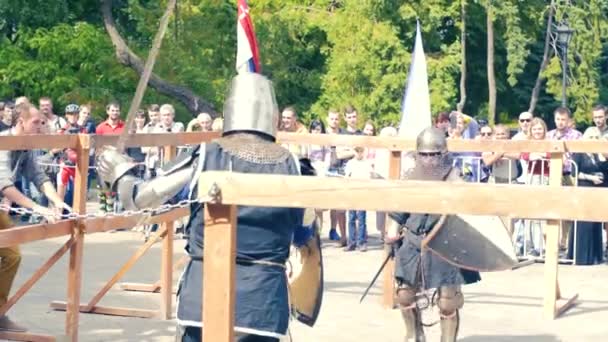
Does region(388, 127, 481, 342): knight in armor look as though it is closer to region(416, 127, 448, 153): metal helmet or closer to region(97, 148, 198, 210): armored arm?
region(416, 127, 448, 153): metal helmet

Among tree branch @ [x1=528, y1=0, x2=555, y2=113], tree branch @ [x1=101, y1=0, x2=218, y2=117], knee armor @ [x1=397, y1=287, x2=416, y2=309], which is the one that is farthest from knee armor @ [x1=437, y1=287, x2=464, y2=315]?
tree branch @ [x1=528, y1=0, x2=555, y2=113]

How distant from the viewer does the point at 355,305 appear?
9461 mm

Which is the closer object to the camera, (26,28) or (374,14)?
(26,28)

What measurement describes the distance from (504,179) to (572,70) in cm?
2371

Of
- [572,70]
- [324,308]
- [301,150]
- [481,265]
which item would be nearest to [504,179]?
[301,150]

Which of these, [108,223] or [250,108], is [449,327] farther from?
[250,108]

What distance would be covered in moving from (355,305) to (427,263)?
220 cm

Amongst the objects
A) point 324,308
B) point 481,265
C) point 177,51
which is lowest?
point 324,308

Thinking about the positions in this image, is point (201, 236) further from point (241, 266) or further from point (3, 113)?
point (3, 113)

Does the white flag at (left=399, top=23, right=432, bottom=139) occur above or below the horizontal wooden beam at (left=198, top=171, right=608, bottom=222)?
above

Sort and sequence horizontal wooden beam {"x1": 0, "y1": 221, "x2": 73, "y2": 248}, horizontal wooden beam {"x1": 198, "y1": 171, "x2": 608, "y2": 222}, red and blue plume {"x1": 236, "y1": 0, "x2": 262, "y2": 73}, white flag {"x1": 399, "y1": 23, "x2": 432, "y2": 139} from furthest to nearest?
white flag {"x1": 399, "y1": 23, "x2": 432, "y2": 139} < red and blue plume {"x1": 236, "y1": 0, "x2": 262, "y2": 73} < horizontal wooden beam {"x1": 0, "y1": 221, "x2": 73, "y2": 248} < horizontal wooden beam {"x1": 198, "y1": 171, "x2": 608, "y2": 222}

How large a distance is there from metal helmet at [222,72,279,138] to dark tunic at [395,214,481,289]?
2605mm

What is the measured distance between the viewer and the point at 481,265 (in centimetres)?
709

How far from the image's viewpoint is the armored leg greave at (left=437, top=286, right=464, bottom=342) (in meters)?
7.26
